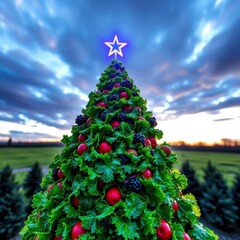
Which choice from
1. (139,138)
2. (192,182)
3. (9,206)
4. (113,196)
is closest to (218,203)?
(192,182)

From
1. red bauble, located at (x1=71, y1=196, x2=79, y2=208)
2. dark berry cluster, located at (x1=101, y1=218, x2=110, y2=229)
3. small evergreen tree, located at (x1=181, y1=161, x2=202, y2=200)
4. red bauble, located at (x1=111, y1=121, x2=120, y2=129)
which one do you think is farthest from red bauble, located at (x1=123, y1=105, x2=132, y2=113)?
small evergreen tree, located at (x1=181, y1=161, x2=202, y2=200)

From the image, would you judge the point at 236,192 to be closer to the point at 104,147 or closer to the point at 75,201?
the point at 104,147

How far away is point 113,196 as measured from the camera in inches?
77.3

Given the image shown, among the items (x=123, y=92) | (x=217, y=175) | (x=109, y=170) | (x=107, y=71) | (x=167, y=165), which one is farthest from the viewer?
(x=217, y=175)

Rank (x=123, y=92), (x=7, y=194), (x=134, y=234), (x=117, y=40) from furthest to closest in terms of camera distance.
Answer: (x=7, y=194) → (x=117, y=40) → (x=123, y=92) → (x=134, y=234)

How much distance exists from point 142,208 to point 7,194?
8.48 metres

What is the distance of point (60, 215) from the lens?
2088 millimetres

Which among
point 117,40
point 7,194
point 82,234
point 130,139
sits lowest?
point 7,194

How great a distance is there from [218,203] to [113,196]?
9847 millimetres

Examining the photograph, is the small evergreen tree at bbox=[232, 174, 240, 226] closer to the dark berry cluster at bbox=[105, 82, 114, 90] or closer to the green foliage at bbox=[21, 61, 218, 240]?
the green foliage at bbox=[21, 61, 218, 240]

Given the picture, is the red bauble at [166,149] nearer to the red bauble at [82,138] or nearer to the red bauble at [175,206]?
the red bauble at [175,206]

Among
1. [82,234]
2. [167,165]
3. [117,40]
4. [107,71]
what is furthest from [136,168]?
[117,40]

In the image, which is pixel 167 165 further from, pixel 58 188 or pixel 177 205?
pixel 58 188

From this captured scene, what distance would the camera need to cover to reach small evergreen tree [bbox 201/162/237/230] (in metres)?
9.24
